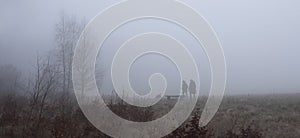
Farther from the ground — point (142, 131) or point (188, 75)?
point (188, 75)

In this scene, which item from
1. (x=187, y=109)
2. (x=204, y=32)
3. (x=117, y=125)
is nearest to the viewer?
(x=204, y=32)

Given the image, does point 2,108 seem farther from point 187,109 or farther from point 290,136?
point 290,136

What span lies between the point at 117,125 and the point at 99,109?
1.44 m

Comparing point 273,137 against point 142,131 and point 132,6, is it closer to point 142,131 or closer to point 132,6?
point 142,131

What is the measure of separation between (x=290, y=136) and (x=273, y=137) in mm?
564

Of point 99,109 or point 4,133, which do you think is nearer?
point 4,133

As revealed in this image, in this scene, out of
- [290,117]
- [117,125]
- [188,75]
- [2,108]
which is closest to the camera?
[188,75]

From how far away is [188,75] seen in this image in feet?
32.4

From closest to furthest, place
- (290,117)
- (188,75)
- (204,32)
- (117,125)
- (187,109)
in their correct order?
(204,32) → (188,75) → (117,125) → (187,109) → (290,117)

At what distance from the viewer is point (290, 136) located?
1205 cm

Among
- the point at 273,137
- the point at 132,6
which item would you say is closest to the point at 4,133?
the point at 132,6

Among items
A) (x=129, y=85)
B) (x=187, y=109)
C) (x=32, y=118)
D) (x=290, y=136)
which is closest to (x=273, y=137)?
(x=290, y=136)

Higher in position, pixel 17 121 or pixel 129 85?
pixel 129 85

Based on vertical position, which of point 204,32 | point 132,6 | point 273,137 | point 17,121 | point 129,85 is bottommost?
point 273,137
